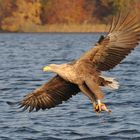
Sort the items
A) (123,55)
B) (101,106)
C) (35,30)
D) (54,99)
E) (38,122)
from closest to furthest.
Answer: (101,106) < (123,55) < (54,99) < (38,122) < (35,30)

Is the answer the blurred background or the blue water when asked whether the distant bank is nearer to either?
the blurred background

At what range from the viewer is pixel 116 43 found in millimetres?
11062

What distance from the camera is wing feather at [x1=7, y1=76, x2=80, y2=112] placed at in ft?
38.3

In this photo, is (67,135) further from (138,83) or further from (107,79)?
(138,83)

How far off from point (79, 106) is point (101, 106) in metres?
6.68

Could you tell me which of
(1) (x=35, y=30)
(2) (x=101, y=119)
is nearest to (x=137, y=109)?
(2) (x=101, y=119)

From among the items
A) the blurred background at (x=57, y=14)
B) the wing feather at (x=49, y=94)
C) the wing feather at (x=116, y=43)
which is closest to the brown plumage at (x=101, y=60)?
the wing feather at (x=116, y=43)

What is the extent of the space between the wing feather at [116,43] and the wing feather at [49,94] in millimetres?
876

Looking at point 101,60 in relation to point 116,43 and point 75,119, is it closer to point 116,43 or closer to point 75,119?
point 116,43

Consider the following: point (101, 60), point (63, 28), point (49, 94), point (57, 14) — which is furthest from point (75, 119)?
point (57, 14)

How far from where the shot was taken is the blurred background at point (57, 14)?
252 ft

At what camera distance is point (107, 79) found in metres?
10.9

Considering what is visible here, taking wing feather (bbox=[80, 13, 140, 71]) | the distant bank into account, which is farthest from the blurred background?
wing feather (bbox=[80, 13, 140, 71])

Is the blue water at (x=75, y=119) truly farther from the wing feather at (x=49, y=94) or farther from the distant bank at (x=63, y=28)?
the distant bank at (x=63, y=28)
